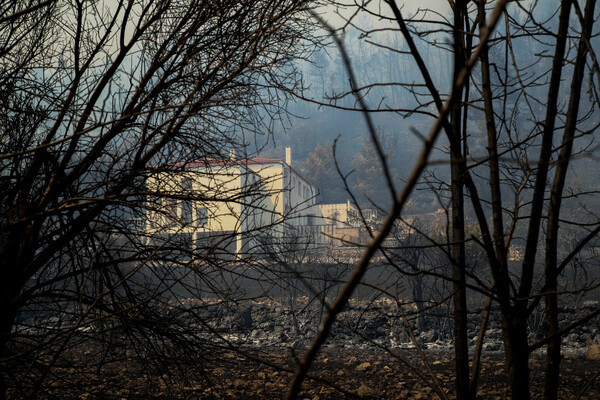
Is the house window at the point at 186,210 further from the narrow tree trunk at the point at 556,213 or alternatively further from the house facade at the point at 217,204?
the narrow tree trunk at the point at 556,213

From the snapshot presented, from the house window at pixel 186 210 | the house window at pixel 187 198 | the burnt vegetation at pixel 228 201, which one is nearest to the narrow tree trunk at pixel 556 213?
the burnt vegetation at pixel 228 201

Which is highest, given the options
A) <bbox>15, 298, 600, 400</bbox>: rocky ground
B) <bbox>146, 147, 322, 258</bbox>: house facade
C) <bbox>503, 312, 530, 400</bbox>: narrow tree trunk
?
<bbox>146, 147, 322, 258</bbox>: house facade

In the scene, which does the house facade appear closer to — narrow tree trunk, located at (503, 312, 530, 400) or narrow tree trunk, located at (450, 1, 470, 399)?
narrow tree trunk, located at (450, 1, 470, 399)

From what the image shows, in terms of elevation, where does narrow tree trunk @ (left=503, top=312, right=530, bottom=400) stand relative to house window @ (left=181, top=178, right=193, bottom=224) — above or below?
below

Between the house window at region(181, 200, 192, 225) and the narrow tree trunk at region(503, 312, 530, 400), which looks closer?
the narrow tree trunk at region(503, 312, 530, 400)

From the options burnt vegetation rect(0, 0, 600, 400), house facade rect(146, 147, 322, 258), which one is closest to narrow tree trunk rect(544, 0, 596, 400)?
burnt vegetation rect(0, 0, 600, 400)

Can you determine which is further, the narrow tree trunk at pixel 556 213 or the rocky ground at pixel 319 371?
the rocky ground at pixel 319 371

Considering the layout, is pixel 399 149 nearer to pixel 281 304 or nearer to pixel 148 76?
pixel 281 304

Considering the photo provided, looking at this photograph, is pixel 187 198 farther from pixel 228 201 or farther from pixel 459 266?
pixel 459 266

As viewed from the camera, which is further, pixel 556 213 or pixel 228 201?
pixel 228 201

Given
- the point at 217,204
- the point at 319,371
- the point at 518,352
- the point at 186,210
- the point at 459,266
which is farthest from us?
the point at 319,371

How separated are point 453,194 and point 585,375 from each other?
791 cm

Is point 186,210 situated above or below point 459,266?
above

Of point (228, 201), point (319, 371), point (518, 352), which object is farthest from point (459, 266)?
point (319, 371)
